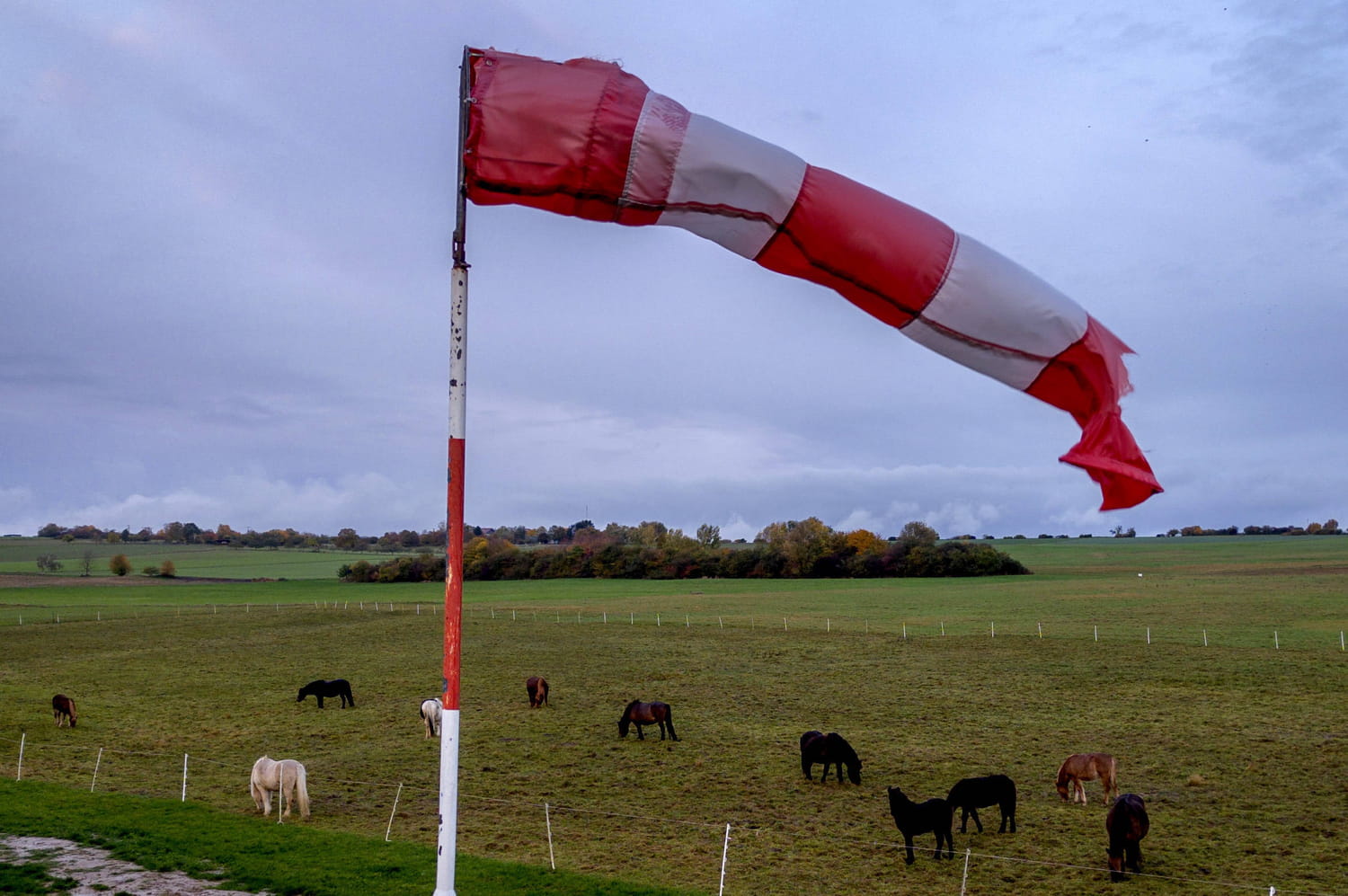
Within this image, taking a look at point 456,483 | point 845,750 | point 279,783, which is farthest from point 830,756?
point 456,483

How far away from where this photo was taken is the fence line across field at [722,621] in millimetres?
48125

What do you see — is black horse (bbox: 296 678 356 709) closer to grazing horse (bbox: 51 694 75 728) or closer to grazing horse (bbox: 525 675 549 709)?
grazing horse (bbox: 525 675 549 709)

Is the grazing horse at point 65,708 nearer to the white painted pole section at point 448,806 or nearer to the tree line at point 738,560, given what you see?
the white painted pole section at point 448,806

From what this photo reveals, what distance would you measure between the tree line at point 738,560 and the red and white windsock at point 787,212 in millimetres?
100331

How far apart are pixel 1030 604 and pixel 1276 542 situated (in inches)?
4601

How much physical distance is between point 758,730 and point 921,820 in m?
11.4

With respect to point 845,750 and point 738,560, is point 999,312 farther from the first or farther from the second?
point 738,560

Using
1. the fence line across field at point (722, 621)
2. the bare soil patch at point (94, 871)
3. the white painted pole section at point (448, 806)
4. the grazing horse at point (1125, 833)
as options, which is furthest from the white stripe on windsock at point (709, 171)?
the fence line across field at point (722, 621)

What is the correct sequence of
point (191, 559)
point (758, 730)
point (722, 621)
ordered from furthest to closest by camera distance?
point (191, 559), point (722, 621), point (758, 730)

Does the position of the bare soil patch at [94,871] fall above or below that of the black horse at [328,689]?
below

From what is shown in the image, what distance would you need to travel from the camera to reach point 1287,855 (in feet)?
52.4

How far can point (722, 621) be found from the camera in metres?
60.2

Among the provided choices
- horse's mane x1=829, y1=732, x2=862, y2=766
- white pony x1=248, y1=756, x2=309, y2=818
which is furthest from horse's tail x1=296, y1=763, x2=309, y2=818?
horse's mane x1=829, y1=732, x2=862, y2=766

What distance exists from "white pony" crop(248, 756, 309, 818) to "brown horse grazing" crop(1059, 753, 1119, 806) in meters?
14.7
